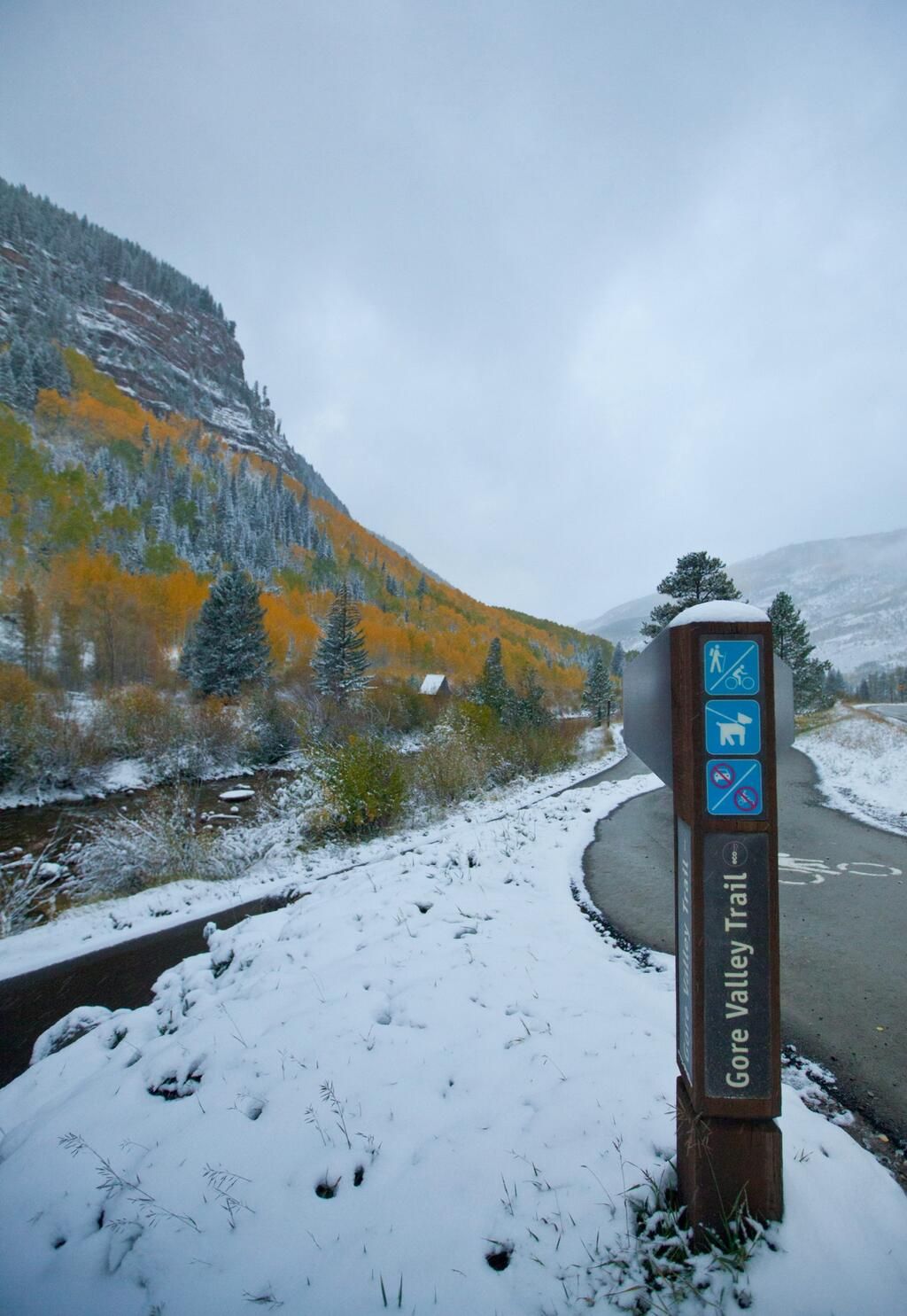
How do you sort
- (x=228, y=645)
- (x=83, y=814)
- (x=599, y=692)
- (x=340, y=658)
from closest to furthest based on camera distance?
1. (x=83, y=814)
2. (x=228, y=645)
3. (x=340, y=658)
4. (x=599, y=692)

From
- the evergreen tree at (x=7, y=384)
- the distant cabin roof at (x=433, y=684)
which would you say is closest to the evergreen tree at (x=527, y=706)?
the distant cabin roof at (x=433, y=684)

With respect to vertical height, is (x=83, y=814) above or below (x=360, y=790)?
below

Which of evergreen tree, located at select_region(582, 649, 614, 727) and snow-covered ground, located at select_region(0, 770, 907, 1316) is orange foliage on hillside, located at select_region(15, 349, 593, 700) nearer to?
evergreen tree, located at select_region(582, 649, 614, 727)

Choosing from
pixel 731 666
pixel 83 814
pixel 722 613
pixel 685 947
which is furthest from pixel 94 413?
pixel 685 947

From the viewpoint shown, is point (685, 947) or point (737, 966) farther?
point (685, 947)

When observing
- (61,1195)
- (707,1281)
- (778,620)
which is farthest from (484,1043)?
(778,620)

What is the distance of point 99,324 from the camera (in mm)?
150875

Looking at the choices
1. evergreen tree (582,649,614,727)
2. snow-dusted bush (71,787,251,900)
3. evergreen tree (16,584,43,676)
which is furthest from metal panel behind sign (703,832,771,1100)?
evergreen tree (582,649,614,727)

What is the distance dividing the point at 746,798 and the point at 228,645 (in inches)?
1571

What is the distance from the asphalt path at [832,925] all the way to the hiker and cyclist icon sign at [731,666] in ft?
2.30

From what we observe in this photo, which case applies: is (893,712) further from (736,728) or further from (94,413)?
(94,413)

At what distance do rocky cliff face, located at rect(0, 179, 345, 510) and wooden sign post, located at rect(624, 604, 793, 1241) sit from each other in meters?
122

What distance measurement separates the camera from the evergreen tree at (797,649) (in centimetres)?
3419

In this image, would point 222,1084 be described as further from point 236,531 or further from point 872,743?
point 236,531
